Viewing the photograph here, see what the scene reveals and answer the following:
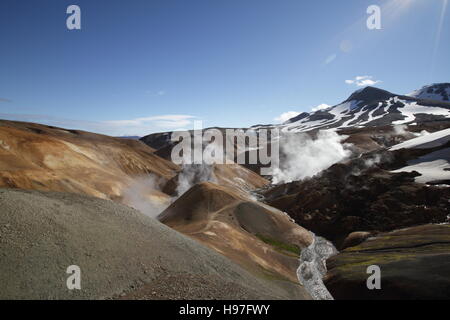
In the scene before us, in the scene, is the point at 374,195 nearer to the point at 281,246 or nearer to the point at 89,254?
the point at 281,246

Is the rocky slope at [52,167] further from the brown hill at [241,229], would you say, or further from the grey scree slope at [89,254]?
the grey scree slope at [89,254]

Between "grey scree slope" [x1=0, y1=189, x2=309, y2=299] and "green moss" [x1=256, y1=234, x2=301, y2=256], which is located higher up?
"grey scree slope" [x1=0, y1=189, x2=309, y2=299]

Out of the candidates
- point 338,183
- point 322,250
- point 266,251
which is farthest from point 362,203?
point 266,251

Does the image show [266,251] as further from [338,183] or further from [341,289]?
[338,183]

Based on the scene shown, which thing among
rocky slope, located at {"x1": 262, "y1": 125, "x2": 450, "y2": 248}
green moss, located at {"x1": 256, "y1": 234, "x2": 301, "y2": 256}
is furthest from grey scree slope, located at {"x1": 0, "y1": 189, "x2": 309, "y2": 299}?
rocky slope, located at {"x1": 262, "y1": 125, "x2": 450, "y2": 248}

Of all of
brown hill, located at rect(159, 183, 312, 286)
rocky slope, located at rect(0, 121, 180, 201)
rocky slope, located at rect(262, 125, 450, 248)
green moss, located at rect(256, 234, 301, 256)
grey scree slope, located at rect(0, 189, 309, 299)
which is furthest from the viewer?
rocky slope, located at rect(262, 125, 450, 248)

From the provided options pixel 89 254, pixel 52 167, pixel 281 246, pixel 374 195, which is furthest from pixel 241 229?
pixel 52 167

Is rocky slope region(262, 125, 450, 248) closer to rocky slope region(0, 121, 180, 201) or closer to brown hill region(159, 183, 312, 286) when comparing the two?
brown hill region(159, 183, 312, 286)
